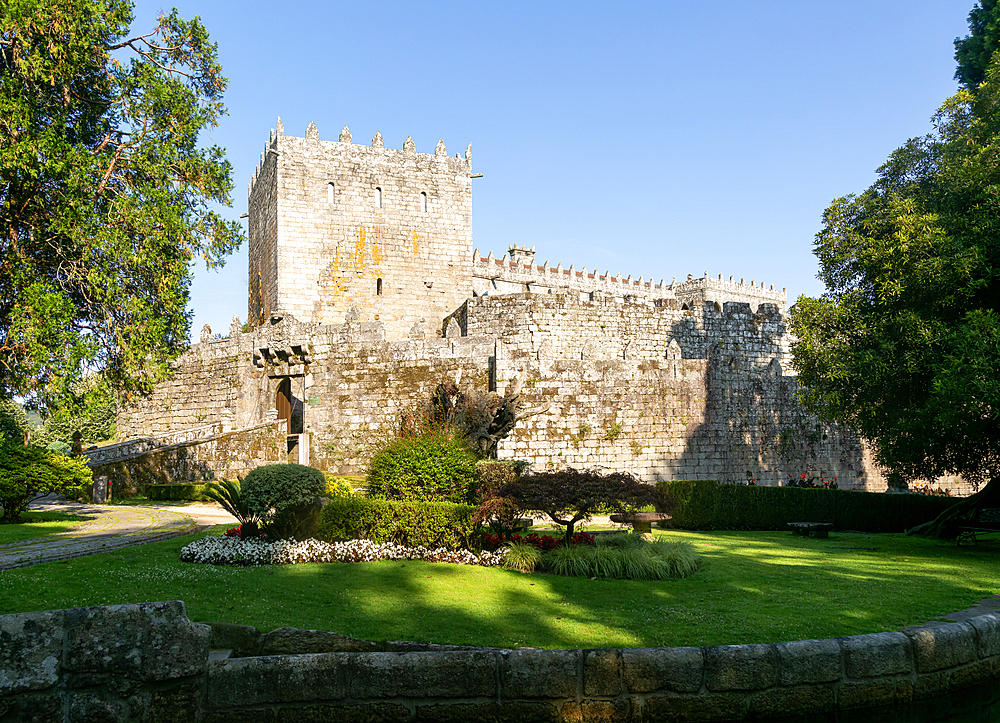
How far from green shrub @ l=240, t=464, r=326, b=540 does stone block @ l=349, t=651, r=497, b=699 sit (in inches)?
204

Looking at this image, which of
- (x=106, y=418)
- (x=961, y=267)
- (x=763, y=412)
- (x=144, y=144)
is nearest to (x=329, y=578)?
(x=144, y=144)

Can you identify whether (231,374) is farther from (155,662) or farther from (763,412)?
(155,662)

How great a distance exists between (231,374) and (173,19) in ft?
37.1

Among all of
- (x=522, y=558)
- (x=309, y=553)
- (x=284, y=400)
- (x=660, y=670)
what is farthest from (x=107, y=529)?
(x=284, y=400)

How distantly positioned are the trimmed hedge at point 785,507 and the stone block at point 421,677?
10181 mm

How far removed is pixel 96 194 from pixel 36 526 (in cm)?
605

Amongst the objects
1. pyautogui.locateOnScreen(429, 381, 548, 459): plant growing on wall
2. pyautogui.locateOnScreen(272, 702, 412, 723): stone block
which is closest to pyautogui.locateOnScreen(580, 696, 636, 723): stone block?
pyautogui.locateOnScreen(272, 702, 412, 723): stone block

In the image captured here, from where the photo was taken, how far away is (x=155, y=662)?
13.9 ft

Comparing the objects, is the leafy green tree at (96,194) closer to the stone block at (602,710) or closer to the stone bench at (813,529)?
the stone block at (602,710)

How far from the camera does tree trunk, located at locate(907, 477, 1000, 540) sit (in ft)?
43.9

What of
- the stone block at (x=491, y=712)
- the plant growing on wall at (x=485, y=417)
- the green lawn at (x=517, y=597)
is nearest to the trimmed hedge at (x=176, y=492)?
the plant growing on wall at (x=485, y=417)

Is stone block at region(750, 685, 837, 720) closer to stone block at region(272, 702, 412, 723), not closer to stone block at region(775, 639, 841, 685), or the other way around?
stone block at region(775, 639, 841, 685)

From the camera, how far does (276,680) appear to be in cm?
489

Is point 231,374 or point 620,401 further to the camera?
point 231,374
